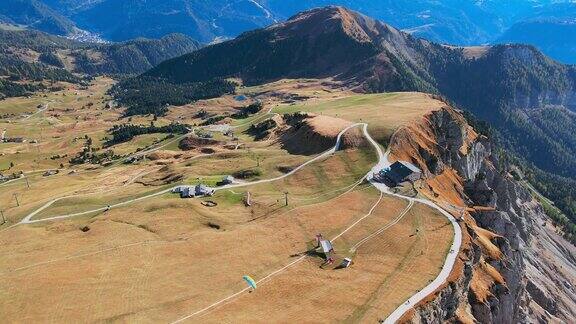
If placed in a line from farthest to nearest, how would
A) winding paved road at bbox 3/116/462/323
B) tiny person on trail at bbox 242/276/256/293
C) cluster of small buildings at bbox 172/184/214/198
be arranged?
cluster of small buildings at bbox 172/184/214/198 → tiny person on trail at bbox 242/276/256/293 → winding paved road at bbox 3/116/462/323

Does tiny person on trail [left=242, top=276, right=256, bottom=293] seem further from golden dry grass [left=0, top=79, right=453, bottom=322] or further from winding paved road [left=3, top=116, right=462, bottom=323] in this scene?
winding paved road [left=3, top=116, right=462, bottom=323]

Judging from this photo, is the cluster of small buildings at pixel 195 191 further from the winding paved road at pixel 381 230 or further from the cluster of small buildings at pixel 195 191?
the winding paved road at pixel 381 230

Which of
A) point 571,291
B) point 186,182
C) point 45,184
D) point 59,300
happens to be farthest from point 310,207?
point 571,291

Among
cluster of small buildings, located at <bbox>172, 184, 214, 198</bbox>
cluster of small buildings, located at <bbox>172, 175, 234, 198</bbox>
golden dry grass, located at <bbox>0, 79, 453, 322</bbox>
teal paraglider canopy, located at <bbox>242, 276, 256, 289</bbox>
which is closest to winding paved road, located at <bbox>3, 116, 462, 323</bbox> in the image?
golden dry grass, located at <bbox>0, 79, 453, 322</bbox>

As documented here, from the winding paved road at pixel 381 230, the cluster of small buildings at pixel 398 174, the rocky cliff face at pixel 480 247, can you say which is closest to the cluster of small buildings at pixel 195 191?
the winding paved road at pixel 381 230

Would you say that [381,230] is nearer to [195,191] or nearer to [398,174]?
[398,174]

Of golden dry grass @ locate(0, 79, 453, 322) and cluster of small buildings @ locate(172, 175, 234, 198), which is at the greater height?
cluster of small buildings @ locate(172, 175, 234, 198)

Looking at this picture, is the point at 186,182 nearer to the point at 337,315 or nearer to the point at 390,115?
the point at 337,315

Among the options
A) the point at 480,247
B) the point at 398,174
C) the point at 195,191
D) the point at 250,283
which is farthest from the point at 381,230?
the point at 195,191
